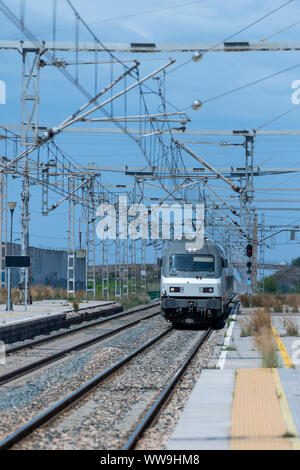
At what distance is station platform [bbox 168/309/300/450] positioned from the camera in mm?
8250

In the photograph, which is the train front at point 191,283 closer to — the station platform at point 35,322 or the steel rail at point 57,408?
the station platform at point 35,322

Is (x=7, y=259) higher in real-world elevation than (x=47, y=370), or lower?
higher

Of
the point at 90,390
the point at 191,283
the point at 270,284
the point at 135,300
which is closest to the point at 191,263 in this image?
the point at 191,283

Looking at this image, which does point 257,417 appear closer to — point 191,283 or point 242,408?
point 242,408

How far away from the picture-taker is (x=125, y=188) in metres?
50.0

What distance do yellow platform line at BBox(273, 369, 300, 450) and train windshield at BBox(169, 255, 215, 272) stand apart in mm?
13143

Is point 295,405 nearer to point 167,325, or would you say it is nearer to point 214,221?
point 167,325

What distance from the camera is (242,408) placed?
408 inches

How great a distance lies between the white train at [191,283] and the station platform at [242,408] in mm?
8686

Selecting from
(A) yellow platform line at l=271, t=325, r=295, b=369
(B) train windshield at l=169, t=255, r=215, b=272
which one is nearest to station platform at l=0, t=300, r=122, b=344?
(B) train windshield at l=169, t=255, r=215, b=272

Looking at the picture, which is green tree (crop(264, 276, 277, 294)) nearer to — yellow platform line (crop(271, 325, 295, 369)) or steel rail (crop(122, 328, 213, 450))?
yellow platform line (crop(271, 325, 295, 369))

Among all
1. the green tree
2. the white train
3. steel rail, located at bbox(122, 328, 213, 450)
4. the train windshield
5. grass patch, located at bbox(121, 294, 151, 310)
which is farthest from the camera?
the green tree
